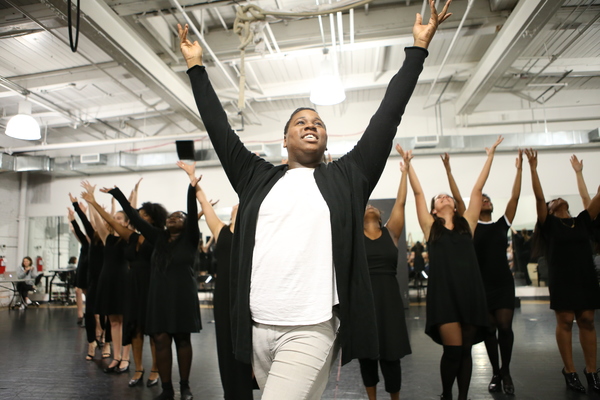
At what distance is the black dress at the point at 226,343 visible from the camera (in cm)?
217

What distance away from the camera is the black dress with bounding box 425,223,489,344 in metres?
2.51

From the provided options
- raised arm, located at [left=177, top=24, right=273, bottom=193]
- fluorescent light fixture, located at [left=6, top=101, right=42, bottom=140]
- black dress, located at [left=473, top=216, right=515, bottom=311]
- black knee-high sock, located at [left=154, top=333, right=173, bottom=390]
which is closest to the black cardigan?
raised arm, located at [left=177, top=24, right=273, bottom=193]

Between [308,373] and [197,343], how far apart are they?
4.45m

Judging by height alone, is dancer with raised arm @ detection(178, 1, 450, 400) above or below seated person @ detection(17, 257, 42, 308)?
above

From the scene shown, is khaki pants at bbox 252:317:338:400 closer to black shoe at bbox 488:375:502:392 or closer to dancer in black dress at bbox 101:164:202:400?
dancer in black dress at bbox 101:164:202:400

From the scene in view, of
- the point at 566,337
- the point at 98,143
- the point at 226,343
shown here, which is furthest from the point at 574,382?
the point at 98,143

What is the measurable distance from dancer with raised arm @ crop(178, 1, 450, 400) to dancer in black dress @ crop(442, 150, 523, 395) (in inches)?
85.3

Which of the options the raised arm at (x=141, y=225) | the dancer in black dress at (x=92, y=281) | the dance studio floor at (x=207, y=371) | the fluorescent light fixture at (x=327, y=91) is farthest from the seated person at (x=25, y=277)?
the fluorescent light fixture at (x=327, y=91)

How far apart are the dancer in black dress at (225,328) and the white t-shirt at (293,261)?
1004 millimetres

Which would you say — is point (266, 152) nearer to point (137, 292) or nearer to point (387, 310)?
point (137, 292)

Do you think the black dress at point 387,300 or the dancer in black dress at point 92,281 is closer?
the black dress at point 387,300

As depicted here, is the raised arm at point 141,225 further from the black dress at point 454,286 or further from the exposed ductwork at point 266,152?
the exposed ductwork at point 266,152

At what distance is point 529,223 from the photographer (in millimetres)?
8469

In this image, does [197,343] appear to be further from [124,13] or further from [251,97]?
[251,97]
